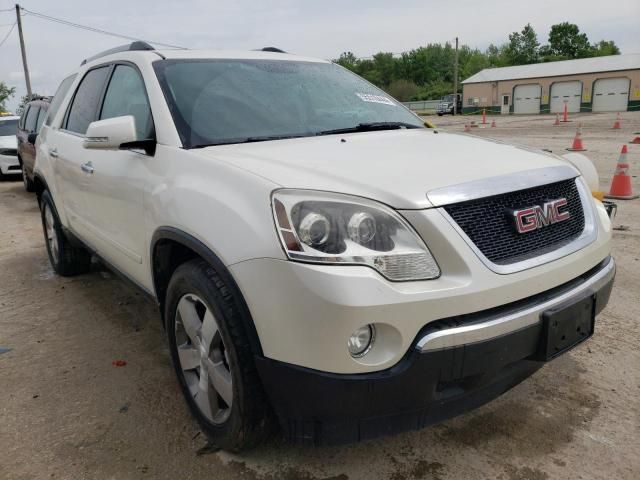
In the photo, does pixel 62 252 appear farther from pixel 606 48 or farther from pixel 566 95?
pixel 606 48

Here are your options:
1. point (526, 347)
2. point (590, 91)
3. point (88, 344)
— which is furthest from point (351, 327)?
point (590, 91)

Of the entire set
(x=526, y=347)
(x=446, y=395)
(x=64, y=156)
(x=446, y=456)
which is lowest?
(x=446, y=456)

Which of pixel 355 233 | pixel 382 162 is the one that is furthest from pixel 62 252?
pixel 355 233

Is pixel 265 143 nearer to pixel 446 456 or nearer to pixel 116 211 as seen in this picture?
pixel 116 211

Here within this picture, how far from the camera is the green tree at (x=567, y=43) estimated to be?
77.8 meters

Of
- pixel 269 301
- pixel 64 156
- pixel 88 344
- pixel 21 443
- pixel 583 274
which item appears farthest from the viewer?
Answer: pixel 64 156

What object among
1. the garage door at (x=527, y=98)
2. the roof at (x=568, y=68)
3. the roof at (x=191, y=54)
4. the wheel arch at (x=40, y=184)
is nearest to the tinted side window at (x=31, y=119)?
the wheel arch at (x=40, y=184)

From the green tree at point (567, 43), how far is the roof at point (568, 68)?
32.7m

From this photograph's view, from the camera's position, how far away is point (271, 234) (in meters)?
1.81

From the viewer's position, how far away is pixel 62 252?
15.7 ft

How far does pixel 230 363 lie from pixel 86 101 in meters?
2.79

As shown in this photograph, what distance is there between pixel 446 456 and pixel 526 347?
68 cm

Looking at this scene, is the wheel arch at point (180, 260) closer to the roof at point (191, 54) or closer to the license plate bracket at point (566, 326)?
the license plate bracket at point (566, 326)

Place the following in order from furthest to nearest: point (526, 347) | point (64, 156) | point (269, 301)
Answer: point (64, 156) → point (526, 347) → point (269, 301)
